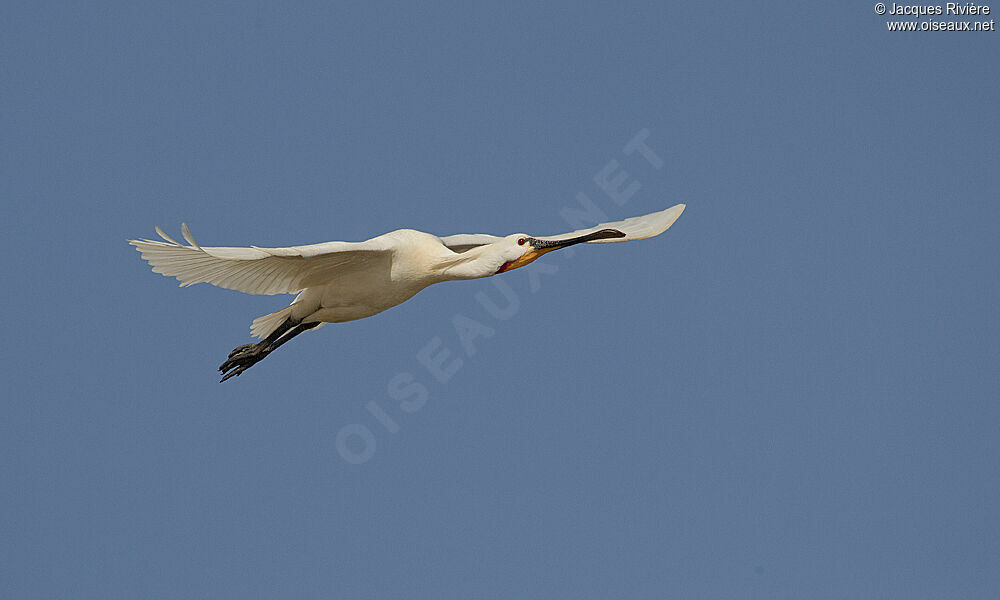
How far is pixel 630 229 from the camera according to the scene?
14.4 m

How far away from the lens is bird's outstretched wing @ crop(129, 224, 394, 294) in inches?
468

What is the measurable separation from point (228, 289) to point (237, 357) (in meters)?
1.69

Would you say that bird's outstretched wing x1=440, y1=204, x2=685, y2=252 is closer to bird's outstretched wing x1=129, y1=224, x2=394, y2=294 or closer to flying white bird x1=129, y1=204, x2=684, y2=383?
flying white bird x1=129, y1=204, x2=684, y2=383

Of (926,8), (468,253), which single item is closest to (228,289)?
(468,253)

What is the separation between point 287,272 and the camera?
1277 centimetres

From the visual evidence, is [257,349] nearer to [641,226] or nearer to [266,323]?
[266,323]

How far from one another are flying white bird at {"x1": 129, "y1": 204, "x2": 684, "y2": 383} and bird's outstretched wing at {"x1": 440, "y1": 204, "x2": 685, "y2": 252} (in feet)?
0.04

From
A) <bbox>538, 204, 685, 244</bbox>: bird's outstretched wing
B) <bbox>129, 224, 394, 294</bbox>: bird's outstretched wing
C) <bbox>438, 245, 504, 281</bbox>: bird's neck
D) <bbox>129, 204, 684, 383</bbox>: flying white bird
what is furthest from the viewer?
<bbox>538, 204, 685, 244</bbox>: bird's outstretched wing

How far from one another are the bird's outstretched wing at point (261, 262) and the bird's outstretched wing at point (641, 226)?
91.5 inches

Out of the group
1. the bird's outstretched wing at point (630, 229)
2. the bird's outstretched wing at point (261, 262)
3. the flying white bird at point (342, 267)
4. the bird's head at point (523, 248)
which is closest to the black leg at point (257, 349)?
the flying white bird at point (342, 267)

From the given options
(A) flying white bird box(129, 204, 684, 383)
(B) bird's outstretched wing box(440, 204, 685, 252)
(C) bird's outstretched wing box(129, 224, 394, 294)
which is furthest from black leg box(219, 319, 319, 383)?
(B) bird's outstretched wing box(440, 204, 685, 252)

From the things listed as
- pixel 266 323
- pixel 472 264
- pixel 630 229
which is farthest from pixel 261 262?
pixel 630 229

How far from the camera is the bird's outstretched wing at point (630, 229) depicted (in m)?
14.0

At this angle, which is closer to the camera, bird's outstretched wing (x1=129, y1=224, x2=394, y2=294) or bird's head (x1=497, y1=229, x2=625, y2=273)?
bird's outstretched wing (x1=129, y1=224, x2=394, y2=294)
